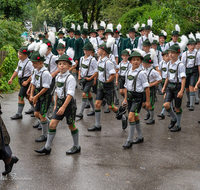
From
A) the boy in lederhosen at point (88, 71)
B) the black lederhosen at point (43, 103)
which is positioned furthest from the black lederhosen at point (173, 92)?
the black lederhosen at point (43, 103)

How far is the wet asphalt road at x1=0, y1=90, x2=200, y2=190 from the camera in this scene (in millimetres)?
4680

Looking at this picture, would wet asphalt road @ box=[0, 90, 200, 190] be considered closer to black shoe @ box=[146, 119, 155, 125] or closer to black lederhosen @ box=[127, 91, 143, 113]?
black shoe @ box=[146, 119, 155, 125]

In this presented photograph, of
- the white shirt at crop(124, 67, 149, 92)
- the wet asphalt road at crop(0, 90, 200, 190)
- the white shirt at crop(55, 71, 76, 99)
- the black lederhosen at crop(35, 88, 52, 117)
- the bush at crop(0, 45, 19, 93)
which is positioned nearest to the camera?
the wet asphalt road at crop(0, 90, 200, 190)

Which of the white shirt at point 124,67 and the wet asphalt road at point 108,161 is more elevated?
the white shirt at point 124,67

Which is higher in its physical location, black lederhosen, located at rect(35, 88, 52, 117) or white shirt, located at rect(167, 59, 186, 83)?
white shirt, located at rect(167, 59, 186, 83)

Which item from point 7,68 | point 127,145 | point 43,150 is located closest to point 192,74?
point 127,145

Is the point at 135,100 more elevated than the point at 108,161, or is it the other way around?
the point at 135,100

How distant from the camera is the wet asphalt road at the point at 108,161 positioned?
4.68 m

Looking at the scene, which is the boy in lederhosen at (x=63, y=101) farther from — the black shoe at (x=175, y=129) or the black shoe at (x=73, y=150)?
the black shoe at (x=175, y=129)

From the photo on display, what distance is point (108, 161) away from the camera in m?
5.57

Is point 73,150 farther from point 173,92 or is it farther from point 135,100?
point 173,92

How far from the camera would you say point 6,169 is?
4824mm

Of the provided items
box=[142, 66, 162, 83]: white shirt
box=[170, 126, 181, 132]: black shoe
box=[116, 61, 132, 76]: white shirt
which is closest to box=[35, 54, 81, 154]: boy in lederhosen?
box=[142, 66, 162, 83]: white shirt

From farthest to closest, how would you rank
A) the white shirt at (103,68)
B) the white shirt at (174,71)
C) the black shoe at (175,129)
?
the black shoe at (175,129)
the white shirt at (103,68)
the white shirt at (174,71)
